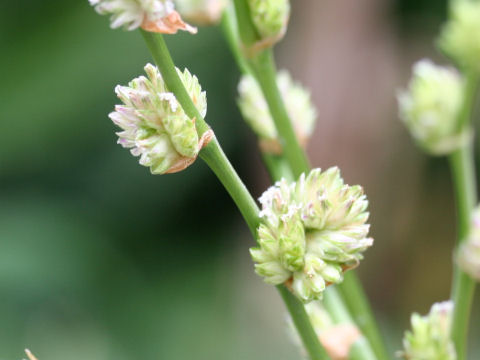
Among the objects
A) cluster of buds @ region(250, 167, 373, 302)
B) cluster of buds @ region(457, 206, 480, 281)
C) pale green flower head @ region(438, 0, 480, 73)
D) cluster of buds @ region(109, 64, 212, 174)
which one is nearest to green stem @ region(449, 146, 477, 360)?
cluster of buds @ region(457, 206, 480, 281)

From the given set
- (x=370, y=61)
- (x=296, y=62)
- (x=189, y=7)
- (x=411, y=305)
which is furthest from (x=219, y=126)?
(x=189, y=7)

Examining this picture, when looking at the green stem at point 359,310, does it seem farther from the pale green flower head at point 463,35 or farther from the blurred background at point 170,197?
the blurred background at point 170,197

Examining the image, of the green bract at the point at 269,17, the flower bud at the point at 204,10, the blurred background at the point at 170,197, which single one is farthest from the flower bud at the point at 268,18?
the blurred background at the point at 170,197

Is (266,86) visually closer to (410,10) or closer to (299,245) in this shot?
(299,245)

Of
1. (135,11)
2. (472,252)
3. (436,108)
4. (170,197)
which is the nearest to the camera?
(135,11)

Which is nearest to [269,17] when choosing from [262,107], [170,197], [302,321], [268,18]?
[268,18]

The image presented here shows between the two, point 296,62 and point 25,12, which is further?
point 296,62

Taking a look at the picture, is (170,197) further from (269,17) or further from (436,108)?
(269,17)
